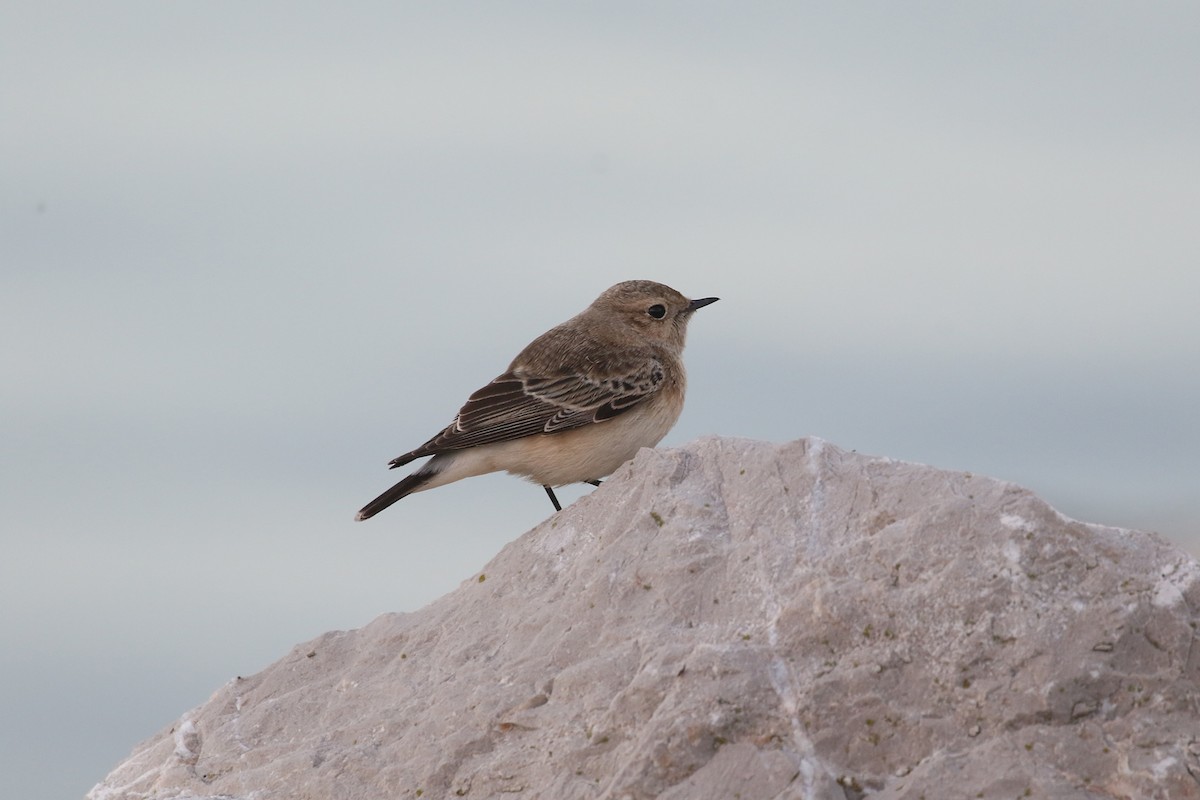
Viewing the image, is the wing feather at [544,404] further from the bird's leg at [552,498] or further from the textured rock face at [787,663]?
the textured rock face at [787,663]

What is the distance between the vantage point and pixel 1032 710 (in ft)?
21.9

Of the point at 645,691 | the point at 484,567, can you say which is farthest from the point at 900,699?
the point at 484,567

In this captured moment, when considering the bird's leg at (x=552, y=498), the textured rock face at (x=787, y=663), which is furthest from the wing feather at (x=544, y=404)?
the textured rock face at (x=787, y=663)

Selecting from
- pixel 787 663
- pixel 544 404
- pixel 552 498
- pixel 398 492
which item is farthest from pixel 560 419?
pixel 787 663

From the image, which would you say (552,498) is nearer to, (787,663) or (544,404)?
(544,404)

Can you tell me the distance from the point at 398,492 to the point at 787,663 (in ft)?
15.7

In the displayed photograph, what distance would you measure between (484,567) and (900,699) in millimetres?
3370

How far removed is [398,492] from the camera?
436 inches

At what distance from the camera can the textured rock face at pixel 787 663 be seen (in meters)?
6.66

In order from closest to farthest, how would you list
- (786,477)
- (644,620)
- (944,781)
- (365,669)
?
(944,781) → (644,620) → (786,477) → (365,669)

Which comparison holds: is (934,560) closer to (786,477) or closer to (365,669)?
(786,477)

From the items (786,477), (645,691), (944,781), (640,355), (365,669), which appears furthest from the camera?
(640,355)

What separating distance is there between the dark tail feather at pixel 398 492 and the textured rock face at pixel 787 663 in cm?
228

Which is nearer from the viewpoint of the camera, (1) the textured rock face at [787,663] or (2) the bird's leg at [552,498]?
(1) the textured rock face at [787,663]
